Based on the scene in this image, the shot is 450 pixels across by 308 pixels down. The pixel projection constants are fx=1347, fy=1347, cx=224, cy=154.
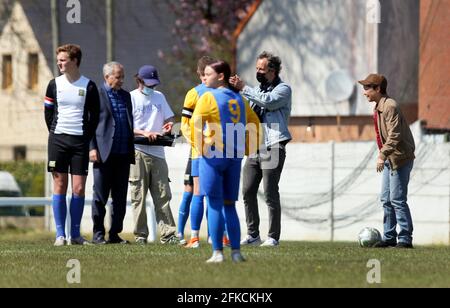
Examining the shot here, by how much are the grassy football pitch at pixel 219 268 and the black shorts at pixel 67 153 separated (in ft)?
3.53

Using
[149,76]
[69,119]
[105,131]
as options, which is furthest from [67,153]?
[149,76]

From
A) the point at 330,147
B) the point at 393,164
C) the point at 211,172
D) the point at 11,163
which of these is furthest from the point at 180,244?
the point at 11,163

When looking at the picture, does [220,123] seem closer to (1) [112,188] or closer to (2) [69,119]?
(2) [69,119]

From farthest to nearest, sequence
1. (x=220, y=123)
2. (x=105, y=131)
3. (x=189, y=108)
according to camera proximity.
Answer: (x=105, y=131) → (x=189, y=108) → (x=220, y=123)

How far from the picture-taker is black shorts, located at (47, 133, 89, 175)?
610 inches

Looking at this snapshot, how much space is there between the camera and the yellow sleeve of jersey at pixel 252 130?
12.3 metres

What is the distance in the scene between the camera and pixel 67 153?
15.6m

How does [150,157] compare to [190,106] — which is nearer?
[190,106]

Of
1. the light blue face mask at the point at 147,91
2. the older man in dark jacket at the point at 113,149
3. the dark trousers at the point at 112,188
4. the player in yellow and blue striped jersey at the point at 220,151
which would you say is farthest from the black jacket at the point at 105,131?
the player in yellow and blue striped jersey at the point at 220,151

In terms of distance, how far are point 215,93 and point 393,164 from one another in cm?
407

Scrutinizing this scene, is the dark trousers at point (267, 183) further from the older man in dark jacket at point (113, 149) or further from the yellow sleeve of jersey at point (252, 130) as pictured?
the yellow sleeve of jersey at point (252, 130)

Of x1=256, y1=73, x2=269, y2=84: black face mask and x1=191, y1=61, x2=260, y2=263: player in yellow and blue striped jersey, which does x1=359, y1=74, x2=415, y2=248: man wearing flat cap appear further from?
x1=191, y1=61, x2=260, y2=263: player in yellow and blue striped jersey

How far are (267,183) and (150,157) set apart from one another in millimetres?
1779
